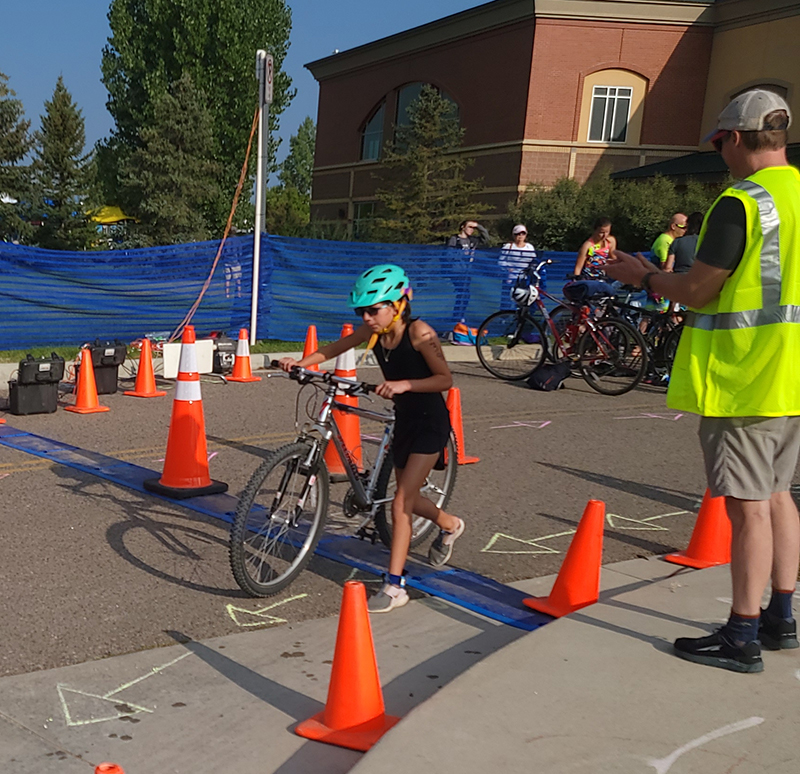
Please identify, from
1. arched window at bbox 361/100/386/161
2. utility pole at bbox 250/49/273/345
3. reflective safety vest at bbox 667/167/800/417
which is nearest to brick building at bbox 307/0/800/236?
arched window at bbox 361/100/386/161

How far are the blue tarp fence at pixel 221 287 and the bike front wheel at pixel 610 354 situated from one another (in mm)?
4386

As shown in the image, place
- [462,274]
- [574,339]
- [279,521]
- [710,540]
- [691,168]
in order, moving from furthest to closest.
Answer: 1. [691,168]
2. [462,274]
3. [574,339]
4. [710,540]
5. [279,521]

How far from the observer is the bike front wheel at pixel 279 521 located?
4.51 metres

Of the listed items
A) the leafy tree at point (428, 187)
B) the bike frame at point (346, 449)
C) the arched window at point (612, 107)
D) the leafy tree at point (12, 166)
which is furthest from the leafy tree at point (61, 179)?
the bike frame at point (346, 449)

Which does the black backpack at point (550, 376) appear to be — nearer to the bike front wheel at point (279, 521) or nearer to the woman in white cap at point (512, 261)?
the woman in white cap at point (512, 261)

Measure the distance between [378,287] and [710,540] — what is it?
2.53 meters

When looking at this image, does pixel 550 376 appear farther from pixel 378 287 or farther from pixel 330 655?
pixel 330 655

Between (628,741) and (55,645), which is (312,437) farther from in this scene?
(628,741)

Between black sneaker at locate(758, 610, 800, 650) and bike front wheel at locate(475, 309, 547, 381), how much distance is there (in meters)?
8.45

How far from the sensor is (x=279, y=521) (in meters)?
4.79

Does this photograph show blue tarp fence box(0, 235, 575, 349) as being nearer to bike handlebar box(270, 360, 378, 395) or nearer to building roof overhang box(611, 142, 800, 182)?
bike handlebar box(270, 360, 378, 395)

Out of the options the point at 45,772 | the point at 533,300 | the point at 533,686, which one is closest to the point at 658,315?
the point at 533,300

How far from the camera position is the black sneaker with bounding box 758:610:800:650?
4.03 meters

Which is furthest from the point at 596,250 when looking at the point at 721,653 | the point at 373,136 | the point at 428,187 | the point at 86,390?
the point at 373,136
